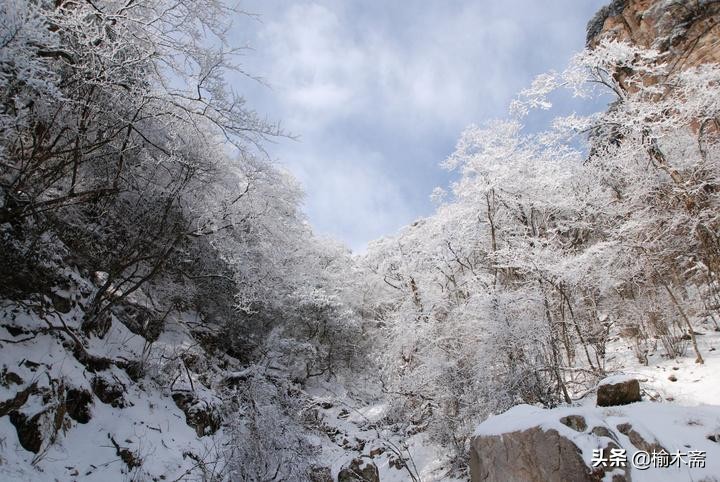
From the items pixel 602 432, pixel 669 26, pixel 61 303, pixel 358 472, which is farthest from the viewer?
pixel 669 26

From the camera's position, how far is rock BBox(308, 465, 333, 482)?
6.05 m

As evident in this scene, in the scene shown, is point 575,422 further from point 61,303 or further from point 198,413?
point 61,303

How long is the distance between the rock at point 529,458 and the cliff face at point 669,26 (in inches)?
511

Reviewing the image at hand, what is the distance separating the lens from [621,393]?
5.59 meters

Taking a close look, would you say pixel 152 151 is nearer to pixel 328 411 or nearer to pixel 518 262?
pixel 518 262

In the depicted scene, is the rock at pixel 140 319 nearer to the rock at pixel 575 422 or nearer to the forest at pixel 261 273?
the forest at pixel 261 273

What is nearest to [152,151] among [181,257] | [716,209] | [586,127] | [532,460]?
[181,257]

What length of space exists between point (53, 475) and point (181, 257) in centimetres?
585

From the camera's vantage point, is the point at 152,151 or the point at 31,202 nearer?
the point at 31,202

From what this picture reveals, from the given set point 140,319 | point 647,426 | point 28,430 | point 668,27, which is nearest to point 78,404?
point 28,430

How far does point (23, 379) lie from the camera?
3.95 metres

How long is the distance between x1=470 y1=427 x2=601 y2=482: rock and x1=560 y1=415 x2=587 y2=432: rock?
347mm

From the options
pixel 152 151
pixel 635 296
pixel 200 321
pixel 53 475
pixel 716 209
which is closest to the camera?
pixel 53 475

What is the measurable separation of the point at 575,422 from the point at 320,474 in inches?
162
